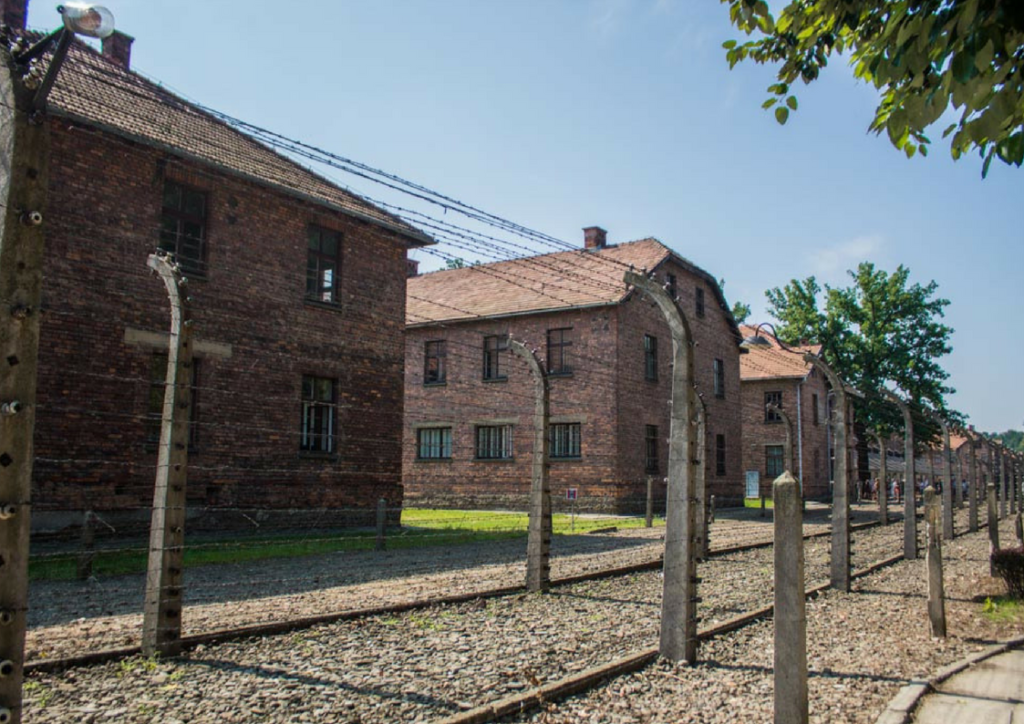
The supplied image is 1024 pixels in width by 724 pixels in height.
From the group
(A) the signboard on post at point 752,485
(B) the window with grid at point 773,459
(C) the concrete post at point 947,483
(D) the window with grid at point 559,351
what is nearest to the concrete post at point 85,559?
(C) the concrete post at point 947,483

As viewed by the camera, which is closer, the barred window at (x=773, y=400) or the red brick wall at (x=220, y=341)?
the red brick wall at (x=220, y=341)

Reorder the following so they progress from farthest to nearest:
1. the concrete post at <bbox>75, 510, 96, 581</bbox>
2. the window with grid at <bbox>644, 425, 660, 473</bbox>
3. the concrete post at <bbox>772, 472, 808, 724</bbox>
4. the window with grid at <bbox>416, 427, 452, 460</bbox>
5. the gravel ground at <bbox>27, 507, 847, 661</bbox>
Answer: the window with grid at <bbox>416, 427, 452, 460</bbox>
the window with grid at <bbox>644, 425, 660, 473</bbox>
the concrete post at <bbox>75, 510, 96, 581</bbox>
the gravel ground at <bbox>27, 507, 847, 661</bbox>
the concrete post at <bbox>772, 472, 808, 724</bbox>

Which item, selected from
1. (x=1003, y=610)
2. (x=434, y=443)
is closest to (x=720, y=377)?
(x=434, y=443)

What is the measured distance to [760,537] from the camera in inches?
777

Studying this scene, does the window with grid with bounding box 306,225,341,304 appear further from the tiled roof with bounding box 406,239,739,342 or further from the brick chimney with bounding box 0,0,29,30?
the tiled roof with bounding box 406,239,739,342

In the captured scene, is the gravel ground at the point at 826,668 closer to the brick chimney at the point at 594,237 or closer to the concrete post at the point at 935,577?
the concrete post at the point at 935,577

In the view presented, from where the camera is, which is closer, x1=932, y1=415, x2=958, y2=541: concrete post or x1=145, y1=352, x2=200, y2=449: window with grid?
x1=145, y1=352, x2=200, y2=449: window with grid

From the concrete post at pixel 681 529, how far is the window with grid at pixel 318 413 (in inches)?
492

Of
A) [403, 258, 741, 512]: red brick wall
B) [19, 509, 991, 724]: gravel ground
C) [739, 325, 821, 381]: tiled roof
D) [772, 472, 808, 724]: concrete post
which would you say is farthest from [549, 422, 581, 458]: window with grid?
[772, 472, 808, 724]: concrete post

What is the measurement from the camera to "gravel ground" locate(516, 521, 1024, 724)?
18.6 ft

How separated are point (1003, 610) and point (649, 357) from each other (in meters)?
21.7

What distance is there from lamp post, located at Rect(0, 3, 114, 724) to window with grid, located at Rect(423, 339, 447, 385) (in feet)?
97.1

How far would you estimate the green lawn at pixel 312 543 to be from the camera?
12.2m

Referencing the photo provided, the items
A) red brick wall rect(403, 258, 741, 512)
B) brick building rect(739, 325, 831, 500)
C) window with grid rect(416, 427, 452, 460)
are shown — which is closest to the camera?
red brick wall rect(403, 258, 741, 512)
